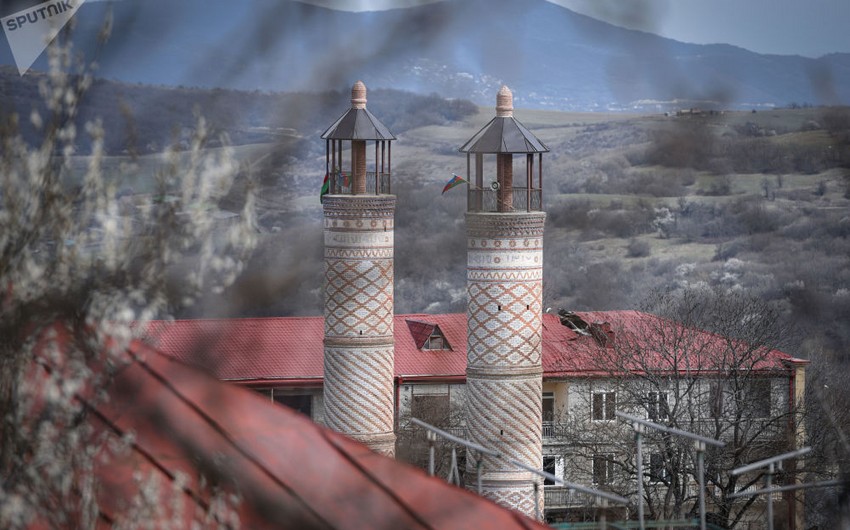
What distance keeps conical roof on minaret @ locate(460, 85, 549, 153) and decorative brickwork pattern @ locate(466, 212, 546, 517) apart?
551 mm

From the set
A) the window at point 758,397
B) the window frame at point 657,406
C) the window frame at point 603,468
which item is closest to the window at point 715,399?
the window at point 758,397

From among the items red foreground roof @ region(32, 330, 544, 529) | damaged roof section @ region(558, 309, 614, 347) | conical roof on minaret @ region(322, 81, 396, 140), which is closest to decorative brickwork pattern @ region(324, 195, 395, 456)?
conical roof on minaret @ region(322, 81, 396, 140)

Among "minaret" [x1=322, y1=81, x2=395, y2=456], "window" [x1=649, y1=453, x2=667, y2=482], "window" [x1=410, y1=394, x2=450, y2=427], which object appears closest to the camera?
"minaret" [x1=322, y1=81, x2=395, y2=456]

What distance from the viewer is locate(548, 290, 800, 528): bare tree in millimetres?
13414

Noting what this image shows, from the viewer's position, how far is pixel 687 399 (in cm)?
1443

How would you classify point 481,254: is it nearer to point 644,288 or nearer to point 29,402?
point 644,288

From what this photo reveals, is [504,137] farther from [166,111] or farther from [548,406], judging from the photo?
[166,111]

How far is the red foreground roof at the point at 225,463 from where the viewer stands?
4.26ft

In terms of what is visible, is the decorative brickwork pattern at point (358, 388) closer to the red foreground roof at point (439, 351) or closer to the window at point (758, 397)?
the red foreground roof at point (439, 351)

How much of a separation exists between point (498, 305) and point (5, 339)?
9.98 meters

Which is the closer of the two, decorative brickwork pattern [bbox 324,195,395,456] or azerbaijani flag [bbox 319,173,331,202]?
decorative brickwork pattern [bbox 324,195,395,456]

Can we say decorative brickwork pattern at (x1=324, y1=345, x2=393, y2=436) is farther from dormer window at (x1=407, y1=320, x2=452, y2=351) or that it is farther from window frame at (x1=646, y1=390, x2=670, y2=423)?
dormer window at (x1=407, y1=320, x2=452, y2=351)

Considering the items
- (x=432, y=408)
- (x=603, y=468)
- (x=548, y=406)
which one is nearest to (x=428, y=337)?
(x=432, y=408)

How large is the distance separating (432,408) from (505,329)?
14.6ft
